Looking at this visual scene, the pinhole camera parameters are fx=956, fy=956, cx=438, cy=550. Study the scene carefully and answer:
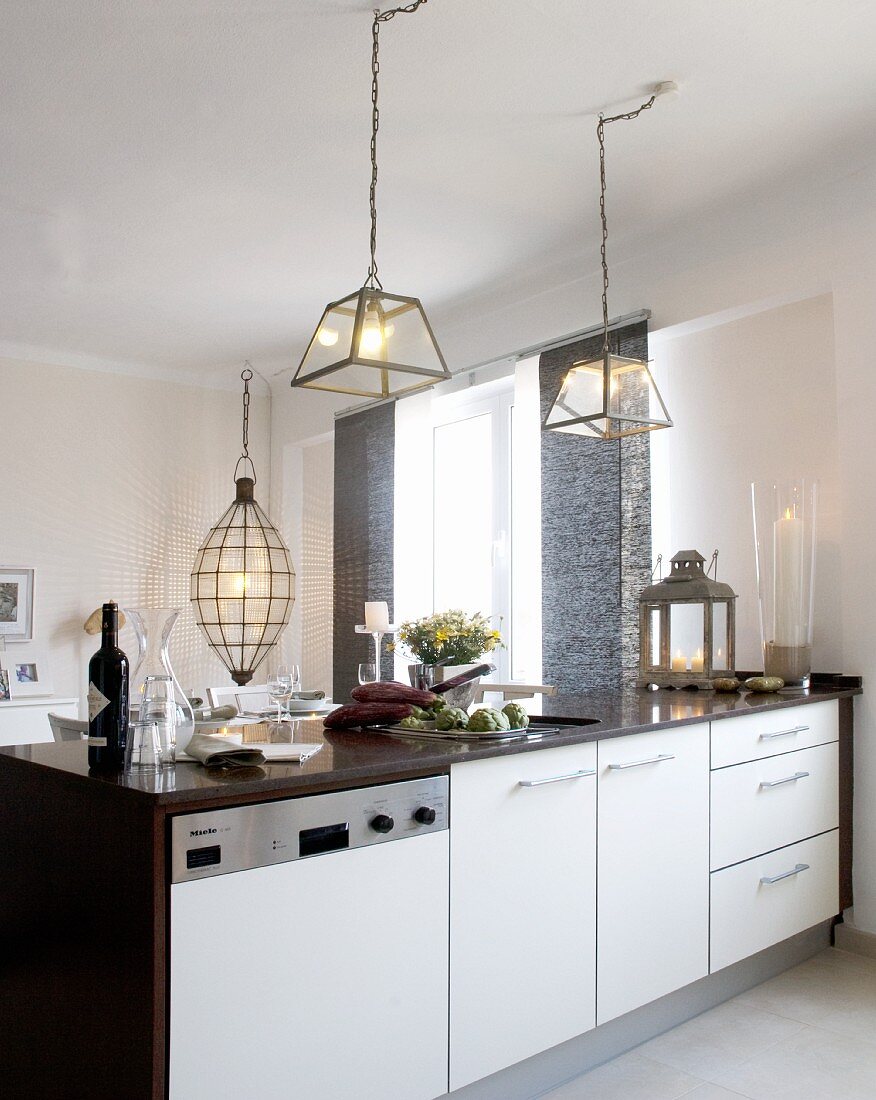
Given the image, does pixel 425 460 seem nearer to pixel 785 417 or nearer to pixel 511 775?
pixel 785 417

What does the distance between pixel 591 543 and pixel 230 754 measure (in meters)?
2.64

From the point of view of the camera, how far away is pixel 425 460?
551 cm

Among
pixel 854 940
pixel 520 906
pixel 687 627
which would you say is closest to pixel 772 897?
pixel 854 940

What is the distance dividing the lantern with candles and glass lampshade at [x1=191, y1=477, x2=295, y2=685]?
7.16 ft

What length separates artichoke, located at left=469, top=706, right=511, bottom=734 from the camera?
89.4 inches

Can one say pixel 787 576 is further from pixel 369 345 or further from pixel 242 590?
pixel 242 590

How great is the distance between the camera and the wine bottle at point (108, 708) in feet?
5.70

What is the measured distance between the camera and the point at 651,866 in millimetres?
2453

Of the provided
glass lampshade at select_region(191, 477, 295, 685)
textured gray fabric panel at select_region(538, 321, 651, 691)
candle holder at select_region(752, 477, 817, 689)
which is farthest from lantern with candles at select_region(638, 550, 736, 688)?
glass lampshade at select_region(191, 477, 295, 685)

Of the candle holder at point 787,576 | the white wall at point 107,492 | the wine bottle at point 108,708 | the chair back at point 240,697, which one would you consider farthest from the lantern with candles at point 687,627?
the white wall at point 107,492

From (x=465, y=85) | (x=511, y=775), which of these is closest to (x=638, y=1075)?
(x=511, y=775)

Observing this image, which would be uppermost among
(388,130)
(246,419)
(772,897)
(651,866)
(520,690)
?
(388,130)

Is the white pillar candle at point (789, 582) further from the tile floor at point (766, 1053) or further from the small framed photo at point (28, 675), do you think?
the small framed photo at point (28, 675)

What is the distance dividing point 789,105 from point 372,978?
9.32 feet
